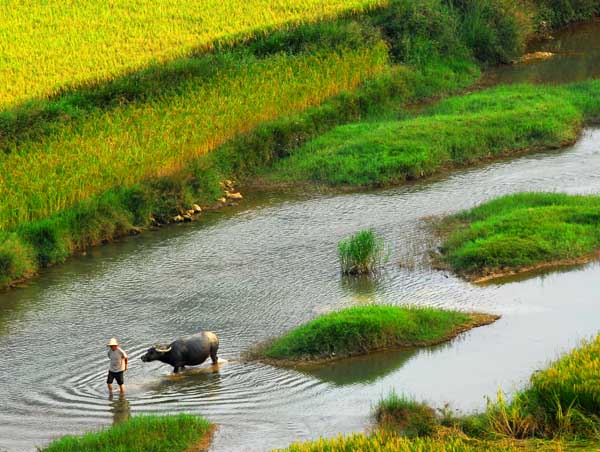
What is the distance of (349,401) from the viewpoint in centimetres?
1195

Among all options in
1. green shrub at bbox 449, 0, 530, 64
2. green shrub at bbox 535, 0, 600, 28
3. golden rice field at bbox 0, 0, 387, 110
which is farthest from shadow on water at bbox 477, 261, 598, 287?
green shrub at bbox 535, 0, 600, 28

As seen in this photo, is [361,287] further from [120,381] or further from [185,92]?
[185,92]

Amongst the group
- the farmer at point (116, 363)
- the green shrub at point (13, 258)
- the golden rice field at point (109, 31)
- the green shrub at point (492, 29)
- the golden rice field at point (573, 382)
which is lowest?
the golden rice field at point (573, 382)

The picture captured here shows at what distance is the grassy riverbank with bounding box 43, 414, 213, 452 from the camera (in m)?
10.6

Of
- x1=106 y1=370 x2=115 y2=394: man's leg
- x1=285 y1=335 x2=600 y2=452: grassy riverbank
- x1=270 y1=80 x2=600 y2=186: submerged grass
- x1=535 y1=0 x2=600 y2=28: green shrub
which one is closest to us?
x1=285 y1=335 x2=600 y2=452: grassy riverbank

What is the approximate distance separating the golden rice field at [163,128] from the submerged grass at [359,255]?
4.14 meters

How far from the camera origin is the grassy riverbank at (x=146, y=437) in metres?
10.6

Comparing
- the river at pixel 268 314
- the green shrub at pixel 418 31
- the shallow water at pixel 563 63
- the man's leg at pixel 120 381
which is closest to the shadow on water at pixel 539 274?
the river at pixel 268 314

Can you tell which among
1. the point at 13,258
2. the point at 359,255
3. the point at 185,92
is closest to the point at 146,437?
the point at 359,255

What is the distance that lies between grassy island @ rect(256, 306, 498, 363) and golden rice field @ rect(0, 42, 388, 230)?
17.5 feet

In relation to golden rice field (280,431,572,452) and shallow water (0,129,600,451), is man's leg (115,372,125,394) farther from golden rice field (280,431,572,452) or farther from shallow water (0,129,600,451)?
golden rice field (280,431,572,452)

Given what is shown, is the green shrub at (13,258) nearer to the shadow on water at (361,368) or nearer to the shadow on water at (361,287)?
the shadow on water at (361,287)

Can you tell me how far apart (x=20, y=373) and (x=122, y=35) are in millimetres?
14369

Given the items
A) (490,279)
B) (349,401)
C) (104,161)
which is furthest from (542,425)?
(104,161)
